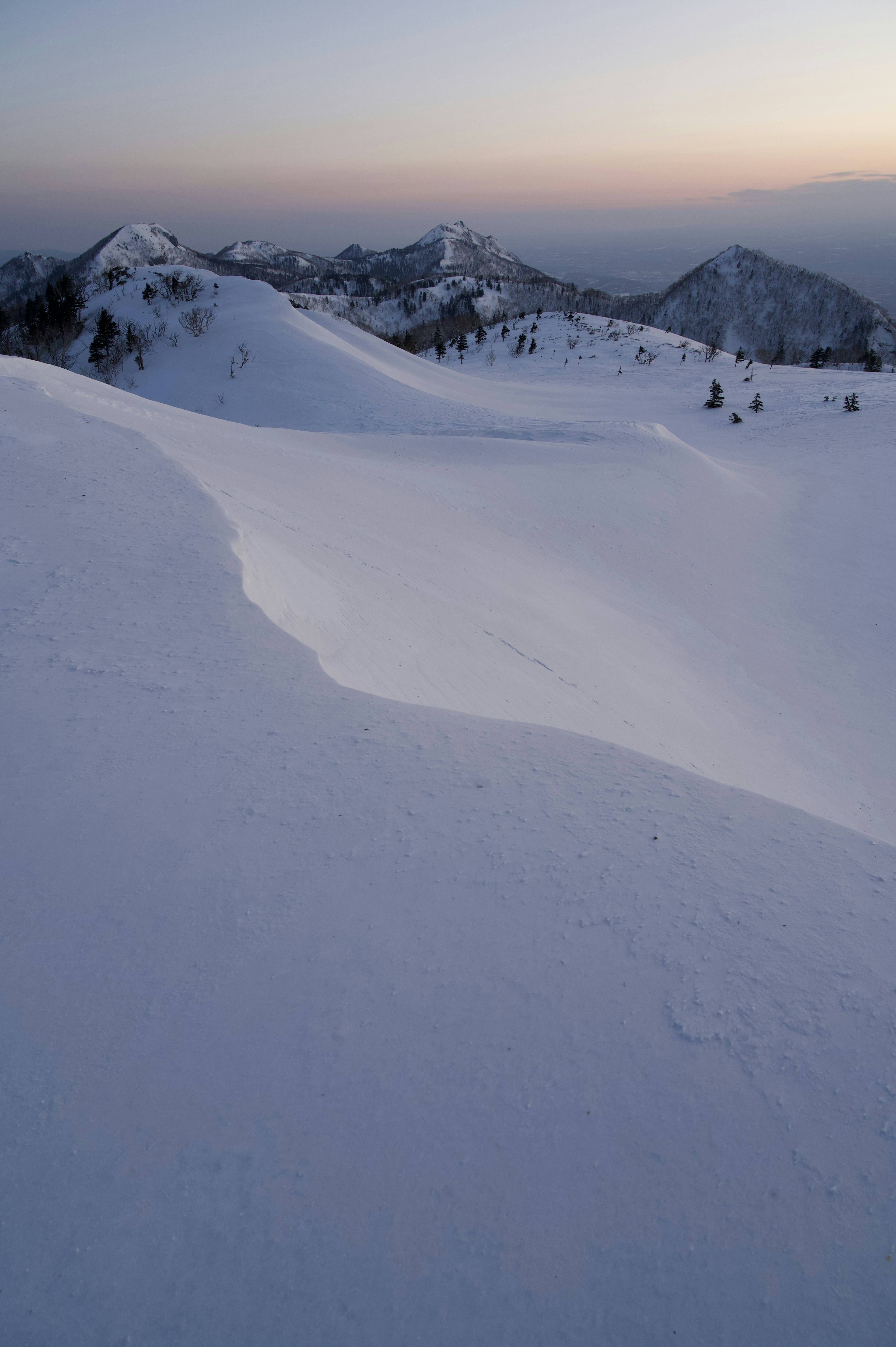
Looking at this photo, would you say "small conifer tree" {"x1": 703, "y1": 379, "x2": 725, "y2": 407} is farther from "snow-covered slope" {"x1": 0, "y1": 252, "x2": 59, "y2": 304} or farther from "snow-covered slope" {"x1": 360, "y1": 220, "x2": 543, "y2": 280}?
"snow-covered slope" {"x1": 0, "y1": 252, "x2": 59, "y2": 304}

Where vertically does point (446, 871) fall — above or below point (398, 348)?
below

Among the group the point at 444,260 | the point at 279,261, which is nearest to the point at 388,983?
the point at 444,260

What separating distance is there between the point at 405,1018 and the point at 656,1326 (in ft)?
3.59

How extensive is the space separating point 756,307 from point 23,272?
129839mm

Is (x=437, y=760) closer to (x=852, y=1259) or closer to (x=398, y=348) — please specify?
(x=852, y=1259)

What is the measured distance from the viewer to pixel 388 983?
A: 254 cm

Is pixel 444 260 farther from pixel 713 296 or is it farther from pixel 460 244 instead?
pixel 713 296

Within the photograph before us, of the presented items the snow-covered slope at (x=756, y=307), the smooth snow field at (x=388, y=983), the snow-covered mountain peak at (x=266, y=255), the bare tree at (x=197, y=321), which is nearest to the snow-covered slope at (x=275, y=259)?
the snow-covered mountain peak at (x=266, y=255)

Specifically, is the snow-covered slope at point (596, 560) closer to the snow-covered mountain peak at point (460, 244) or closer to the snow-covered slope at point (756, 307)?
the snow-covered slope at point (756, 307)

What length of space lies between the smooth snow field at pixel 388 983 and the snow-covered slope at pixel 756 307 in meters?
94.9

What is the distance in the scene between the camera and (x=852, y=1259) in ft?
6.27

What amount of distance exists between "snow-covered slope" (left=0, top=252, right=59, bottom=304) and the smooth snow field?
15208 centimetres

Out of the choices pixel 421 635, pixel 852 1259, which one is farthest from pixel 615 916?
pixel 421 635

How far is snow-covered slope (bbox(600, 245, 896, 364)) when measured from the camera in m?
88.1
